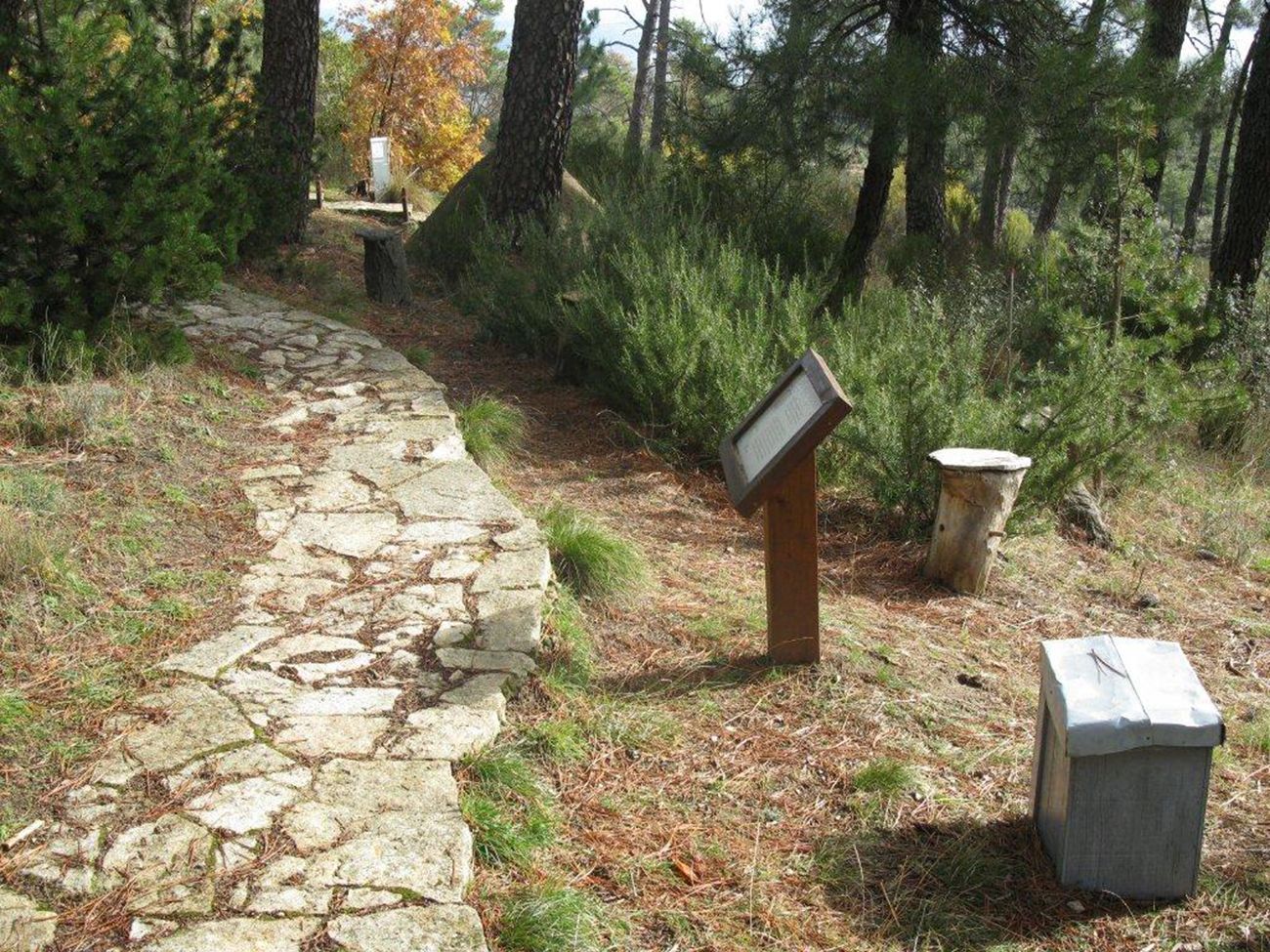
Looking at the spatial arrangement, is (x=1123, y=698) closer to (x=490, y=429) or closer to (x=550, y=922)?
(x=550, y=922)

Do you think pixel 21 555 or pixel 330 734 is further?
pixel 21 555

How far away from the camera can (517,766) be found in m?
2.88

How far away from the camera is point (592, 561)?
4.02 metres

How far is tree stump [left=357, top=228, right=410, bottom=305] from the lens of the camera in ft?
25.3

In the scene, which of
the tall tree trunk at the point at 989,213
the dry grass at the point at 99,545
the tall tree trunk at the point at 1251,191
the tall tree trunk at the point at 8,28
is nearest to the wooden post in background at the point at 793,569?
the dry grass at the point at 99,545

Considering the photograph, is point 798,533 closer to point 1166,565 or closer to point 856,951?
point 856,951

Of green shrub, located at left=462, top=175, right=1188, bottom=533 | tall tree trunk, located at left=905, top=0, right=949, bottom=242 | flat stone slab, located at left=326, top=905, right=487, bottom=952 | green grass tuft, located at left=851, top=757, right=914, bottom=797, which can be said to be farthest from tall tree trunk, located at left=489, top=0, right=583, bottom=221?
flat stone slab, located at left=326, top=905, right=487, bottom=952

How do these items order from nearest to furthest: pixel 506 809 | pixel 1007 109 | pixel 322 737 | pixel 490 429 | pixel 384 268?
1. pixel 506 809
2. pixel 322 737
3. pixel 490 429
4. pixel 1007 109
5. pixel 384 268

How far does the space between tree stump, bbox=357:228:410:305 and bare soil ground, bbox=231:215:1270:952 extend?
283 cm

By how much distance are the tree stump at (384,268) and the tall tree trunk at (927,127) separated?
11.5ft

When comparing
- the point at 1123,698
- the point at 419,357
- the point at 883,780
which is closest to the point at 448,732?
the point at 883,780

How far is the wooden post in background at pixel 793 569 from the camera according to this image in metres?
3.41

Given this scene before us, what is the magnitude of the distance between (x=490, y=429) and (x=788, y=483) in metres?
2.43

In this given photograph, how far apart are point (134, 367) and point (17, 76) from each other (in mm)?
1301
